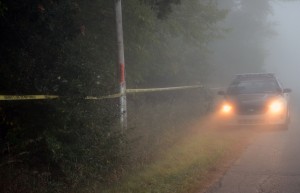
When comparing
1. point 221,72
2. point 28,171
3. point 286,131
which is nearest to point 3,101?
point 28,171

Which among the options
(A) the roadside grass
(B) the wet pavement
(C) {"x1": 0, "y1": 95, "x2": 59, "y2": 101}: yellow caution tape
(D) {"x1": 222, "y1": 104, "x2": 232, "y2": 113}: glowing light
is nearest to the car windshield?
(D) {"x1": 222, "y1": 104, "x2": 232, "y2": 113}: glowing light

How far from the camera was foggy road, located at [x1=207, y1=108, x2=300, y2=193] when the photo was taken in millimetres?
8227

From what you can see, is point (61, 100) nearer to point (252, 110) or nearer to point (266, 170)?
point (266, 170)

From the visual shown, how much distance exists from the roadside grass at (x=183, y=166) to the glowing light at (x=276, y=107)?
5.89ft

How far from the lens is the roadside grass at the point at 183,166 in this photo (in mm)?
8281

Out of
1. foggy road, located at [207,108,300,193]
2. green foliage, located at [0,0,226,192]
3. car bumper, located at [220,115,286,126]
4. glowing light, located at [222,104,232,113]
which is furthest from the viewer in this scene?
glowing light, located at [222,104,232,113]

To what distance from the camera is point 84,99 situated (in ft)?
30.1

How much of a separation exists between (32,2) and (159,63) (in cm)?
1252

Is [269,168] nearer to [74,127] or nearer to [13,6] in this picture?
[74,127]

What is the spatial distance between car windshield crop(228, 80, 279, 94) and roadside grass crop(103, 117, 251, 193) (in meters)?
2.77

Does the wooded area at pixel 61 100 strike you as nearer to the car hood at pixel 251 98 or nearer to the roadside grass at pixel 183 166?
the roadside grass at pixel 183 166

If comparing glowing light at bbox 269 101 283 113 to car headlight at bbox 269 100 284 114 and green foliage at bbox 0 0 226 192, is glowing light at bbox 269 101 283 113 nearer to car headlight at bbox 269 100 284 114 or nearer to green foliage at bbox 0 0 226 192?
car headlight at bbox 269 100 284 114

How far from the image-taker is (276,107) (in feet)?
51.6

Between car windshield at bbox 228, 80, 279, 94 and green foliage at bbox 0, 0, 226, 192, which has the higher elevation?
car windshield at bbox 228, 80, 279, 94
